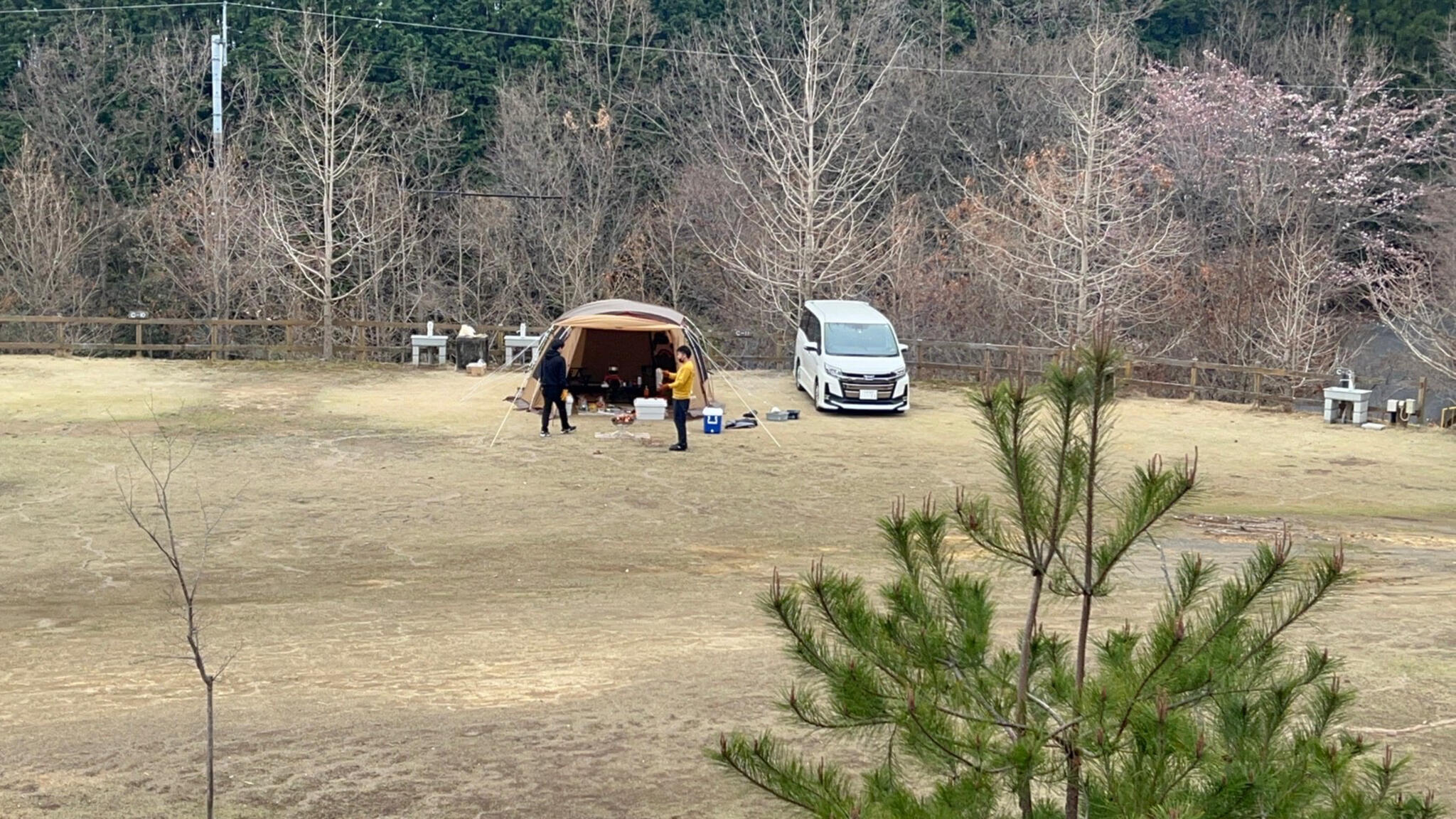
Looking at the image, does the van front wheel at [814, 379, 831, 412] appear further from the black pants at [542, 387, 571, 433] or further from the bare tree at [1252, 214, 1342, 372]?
the bare tree at [1252, 214, 1342, 372]

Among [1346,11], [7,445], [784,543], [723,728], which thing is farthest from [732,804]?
[1346,11]

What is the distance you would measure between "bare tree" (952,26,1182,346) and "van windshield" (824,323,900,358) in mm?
4694

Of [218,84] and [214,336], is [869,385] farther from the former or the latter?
[218,84]

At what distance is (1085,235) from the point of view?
29.5 metres

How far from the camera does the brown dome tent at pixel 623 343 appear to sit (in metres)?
22.4

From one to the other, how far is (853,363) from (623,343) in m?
3.91

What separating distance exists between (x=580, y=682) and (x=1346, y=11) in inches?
1636

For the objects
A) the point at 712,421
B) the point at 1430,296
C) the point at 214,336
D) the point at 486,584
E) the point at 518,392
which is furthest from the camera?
the point at 214,336

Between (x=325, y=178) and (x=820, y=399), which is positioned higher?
(x=325, y=178)

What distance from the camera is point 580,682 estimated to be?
9945mm

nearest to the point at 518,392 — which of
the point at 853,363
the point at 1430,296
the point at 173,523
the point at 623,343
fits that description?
the point at 623,343

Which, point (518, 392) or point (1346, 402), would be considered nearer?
point (518, 392)

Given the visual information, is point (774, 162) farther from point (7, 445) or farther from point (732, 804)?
point (732, 804)

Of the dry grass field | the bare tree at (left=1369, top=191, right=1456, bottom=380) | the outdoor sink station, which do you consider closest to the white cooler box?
the dry grass field
